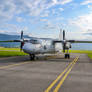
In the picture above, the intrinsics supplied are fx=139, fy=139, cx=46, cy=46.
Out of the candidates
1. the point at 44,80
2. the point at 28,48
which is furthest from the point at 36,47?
the point at 44,80

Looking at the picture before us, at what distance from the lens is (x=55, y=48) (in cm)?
3038

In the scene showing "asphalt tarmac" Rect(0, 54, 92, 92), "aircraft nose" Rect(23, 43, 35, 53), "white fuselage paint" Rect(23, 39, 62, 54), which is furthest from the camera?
"white fuselage paint" Rect(23, 39, 62, 54)

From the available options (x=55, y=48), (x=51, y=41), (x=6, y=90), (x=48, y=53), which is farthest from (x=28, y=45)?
(x=6, y=90)

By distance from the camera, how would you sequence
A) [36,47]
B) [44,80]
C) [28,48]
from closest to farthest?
[44,80] → [28,48] → [36,47]

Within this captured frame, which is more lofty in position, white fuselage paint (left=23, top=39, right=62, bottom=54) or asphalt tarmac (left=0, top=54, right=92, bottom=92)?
white fuselage paint (left=23, top=39, right=62, bottom=54)

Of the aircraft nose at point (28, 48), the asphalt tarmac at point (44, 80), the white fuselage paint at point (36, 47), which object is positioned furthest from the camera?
the white fuselage paint at point (36, 47)

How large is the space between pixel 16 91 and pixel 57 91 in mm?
1753

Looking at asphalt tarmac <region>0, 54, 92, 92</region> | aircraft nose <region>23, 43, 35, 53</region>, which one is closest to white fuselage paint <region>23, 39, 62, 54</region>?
aircraft nose <region>23, 43, 35, 53</region>

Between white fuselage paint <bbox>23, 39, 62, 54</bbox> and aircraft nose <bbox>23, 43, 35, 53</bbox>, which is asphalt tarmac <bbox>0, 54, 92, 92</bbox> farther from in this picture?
white fuselage paint <bbox>23, 39, 62, 54</bbox>

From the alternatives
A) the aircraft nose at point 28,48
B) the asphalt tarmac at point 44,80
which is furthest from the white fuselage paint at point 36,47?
the asphalt tarmac at point 44,80

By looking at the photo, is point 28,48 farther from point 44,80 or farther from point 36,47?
point 44,80

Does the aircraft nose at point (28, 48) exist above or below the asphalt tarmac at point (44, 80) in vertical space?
above

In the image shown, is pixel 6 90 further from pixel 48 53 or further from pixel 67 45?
pixel 67 45

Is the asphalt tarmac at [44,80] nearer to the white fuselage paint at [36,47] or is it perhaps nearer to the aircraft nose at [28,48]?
the aircraft nose at [28,48]
